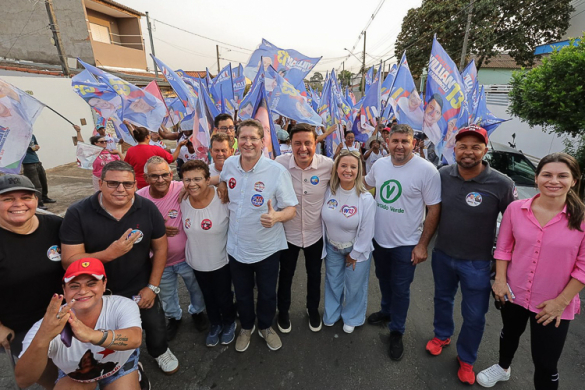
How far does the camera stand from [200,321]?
10.3 feet

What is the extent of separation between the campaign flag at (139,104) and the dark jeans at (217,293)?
325 cm

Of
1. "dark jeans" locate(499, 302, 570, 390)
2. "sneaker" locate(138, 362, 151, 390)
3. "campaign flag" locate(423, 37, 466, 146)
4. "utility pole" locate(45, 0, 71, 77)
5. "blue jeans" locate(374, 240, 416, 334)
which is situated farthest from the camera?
"utility pole" locate(45, 0, 71, 77)

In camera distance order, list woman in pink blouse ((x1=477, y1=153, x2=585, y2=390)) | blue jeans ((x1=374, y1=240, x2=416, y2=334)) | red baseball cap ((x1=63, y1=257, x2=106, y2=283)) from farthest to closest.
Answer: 1. blue jeans ((x1=374, y1=240, x2=416, y2=334))
2. woman in pink blouse ((x1=477, y1=153, x2=585, y2=390))
3. red baseball cap ((x1=63, y1=257, x2=106, y2=283))

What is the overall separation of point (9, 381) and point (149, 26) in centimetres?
2464

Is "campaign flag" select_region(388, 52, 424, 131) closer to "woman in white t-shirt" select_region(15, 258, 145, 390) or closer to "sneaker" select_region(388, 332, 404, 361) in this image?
"sneaker" select_region(388, 332, 404, 361)

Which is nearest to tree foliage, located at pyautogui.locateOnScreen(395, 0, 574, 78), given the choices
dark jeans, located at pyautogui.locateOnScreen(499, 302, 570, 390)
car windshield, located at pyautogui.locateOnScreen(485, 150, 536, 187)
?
car windshield, located at pyautogui.locateOnScreen(485, 150, 536, 187)

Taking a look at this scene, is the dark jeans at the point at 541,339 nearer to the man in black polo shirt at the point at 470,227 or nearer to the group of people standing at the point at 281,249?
the group of people standing at the point at 281,249

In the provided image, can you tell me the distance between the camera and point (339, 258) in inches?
112

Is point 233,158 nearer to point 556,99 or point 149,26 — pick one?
point 556,99

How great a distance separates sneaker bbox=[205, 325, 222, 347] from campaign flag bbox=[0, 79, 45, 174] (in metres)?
2.36

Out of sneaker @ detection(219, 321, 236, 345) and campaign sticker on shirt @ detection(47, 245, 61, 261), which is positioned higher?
campaign sticker on shirt @ detection(47, 245, 61, 261)

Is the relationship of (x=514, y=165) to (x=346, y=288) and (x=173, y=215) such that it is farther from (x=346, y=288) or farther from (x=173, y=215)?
(x=173, y=215)

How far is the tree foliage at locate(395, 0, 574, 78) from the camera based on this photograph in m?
16.9

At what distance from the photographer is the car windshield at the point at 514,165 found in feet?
17.9
